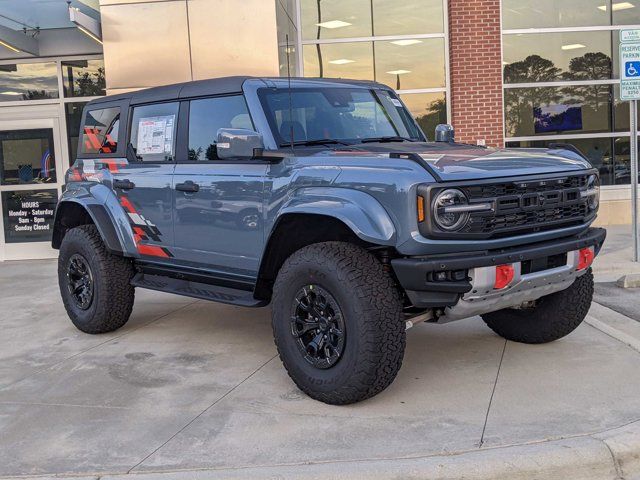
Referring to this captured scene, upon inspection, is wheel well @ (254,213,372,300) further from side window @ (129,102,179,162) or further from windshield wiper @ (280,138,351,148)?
side window @ (129,102,179,162)

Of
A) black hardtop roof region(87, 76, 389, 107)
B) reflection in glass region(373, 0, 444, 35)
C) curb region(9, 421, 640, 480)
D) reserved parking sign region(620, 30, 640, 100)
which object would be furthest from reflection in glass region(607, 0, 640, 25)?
curb region(9, 421, 640, 480)

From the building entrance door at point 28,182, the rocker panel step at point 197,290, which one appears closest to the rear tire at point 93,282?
the rocker panel step at point 197,290

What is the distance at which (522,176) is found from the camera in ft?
13.6

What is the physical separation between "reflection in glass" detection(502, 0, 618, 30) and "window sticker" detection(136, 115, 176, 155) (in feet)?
29.6

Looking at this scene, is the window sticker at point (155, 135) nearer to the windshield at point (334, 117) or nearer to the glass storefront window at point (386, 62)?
the windshield at point (334, 117)

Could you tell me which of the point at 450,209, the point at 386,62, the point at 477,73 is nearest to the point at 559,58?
the point at 477,73

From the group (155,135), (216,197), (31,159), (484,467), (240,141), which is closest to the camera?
(484,467)

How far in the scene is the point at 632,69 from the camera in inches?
349

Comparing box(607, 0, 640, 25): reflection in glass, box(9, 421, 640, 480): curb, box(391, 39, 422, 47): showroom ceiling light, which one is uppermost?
box(607, 0, 640, 25): reflection in glass

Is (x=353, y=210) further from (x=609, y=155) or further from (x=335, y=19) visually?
(x=609, y=155)

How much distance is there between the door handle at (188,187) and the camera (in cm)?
511

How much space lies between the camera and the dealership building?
11305 mm

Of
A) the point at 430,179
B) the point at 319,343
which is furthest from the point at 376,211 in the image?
the point at 319,343

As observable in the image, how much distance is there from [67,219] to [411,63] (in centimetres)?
794
